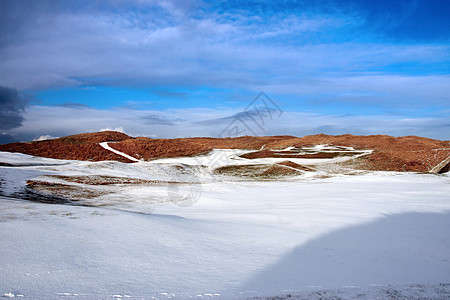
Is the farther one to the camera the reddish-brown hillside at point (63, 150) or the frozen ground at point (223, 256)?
the reddish-brown hillside at point (63, 150)

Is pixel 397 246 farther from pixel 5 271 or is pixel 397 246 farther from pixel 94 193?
pixel 94 193

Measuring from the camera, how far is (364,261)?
5.42m

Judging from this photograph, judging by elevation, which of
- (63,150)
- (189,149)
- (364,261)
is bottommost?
(364,261)

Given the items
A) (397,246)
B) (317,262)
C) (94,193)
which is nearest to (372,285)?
(317,262)

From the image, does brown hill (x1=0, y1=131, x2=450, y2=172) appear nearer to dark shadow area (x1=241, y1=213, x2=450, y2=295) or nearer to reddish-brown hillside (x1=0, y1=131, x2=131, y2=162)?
reddish-brown hillside (x1=0, y1=131, x2=131, y2=162)

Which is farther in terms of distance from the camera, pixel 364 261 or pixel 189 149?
pixel 189 149

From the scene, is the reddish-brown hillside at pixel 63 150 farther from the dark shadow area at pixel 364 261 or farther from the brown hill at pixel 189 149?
the dark shadow area at pixel 364 261

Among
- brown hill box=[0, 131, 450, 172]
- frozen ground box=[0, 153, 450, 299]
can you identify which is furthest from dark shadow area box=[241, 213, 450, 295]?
brown hill box=[0, 131, 450, 172]

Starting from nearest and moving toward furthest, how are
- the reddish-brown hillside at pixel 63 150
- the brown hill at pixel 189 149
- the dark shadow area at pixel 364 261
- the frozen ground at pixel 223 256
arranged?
the frozen ground at pixel 223 256, the dark shadow area at pixel 364 261, the brown hill at pixel 189 149, the reddish-brown hillside at pixel 63 150

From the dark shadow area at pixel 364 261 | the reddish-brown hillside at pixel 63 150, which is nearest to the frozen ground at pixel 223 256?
the dark shadow area at pixel 364 261

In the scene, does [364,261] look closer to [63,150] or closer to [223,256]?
[223,256]

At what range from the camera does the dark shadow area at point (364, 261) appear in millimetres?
4539

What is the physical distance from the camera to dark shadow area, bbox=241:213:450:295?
14.9 ft

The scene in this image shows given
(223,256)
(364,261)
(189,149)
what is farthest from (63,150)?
(364,261)
